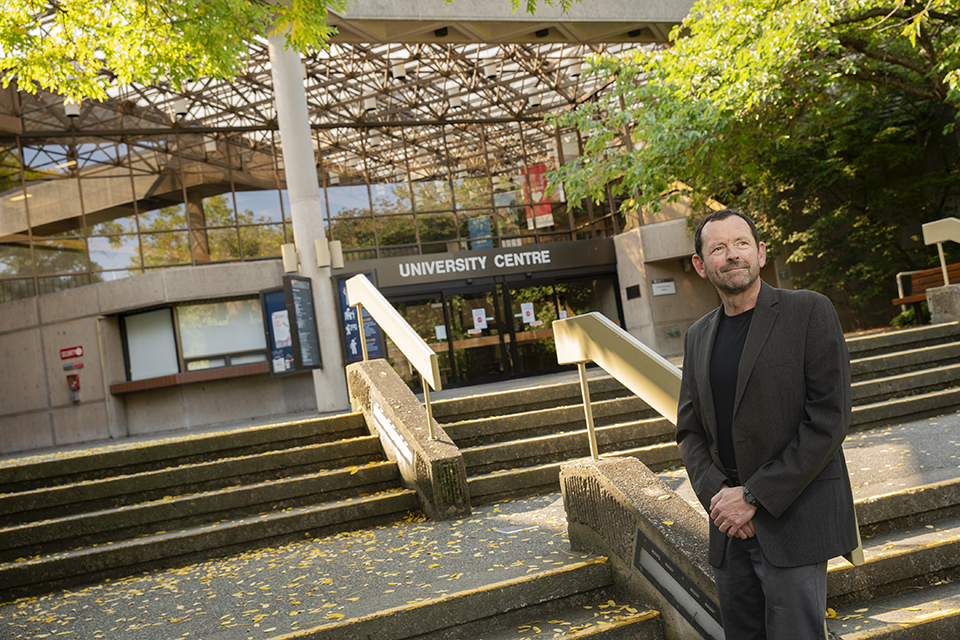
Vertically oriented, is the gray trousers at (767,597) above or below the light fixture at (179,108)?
below

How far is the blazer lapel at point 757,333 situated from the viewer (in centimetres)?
210

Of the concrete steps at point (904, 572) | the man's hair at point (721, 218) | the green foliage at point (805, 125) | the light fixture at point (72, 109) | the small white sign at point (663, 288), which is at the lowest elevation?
the concrete steps at point (904, 572)

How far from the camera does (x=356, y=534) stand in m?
5.12

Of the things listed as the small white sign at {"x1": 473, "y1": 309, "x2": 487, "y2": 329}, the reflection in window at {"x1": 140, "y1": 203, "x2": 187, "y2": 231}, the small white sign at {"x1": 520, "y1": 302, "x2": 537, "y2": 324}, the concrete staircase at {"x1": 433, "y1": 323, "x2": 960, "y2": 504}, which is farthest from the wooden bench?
the reflection in window at {"x1": 140, "y1": 203, "x2": 187, "y2": 231}

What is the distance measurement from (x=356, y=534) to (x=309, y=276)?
7.68 meters

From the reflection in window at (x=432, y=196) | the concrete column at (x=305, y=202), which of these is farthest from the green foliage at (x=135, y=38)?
the reflection in window at (x=432, y=196)

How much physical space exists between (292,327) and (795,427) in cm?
1042

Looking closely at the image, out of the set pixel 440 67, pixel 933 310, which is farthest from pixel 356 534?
pixel 440 67

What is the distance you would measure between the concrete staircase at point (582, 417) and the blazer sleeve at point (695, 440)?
3285 millimetres

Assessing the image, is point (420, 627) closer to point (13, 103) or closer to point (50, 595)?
point (50, 595)

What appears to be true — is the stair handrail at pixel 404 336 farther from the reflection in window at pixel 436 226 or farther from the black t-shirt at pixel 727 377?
the reflection in window at pixel 436 226

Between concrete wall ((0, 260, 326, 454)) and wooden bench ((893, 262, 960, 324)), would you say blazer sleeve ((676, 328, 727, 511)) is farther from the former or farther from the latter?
concrete wall ((0, 260, 326, 454))

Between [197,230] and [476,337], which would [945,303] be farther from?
[197,230]

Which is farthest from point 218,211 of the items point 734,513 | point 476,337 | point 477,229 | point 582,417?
point 734,513
